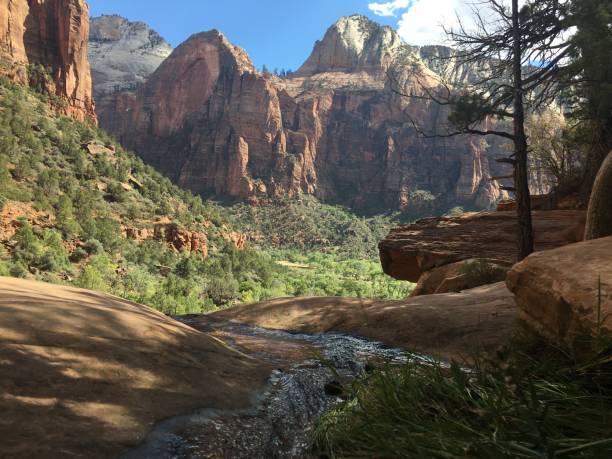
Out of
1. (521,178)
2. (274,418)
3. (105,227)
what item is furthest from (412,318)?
(105,227)

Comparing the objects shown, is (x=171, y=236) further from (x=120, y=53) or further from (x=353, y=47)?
(x=353, y=47)

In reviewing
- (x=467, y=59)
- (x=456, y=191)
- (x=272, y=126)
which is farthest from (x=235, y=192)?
(x=467, y=59)

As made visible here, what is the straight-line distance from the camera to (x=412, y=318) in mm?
5738

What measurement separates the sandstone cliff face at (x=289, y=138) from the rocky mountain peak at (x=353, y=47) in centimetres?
1194

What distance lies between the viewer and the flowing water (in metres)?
2.17

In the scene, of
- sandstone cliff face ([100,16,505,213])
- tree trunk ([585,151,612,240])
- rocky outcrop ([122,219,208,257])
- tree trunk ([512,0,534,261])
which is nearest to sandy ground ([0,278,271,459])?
tree trunk ([585,151,612,240])

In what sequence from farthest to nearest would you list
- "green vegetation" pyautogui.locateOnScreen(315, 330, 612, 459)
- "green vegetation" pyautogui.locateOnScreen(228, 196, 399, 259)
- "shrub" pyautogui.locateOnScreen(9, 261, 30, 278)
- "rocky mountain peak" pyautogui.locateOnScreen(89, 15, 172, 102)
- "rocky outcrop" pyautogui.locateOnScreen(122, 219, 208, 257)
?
"rocky mountain peak" pyautogui.locateOnScreen(89, 15, 172, 102)
"green vegetation" pyautogui.locateOnScreen(228, 196, 399, 259)
"rocky outcrop" pyautogui.locateOnScreen(122, 219, 208, 257)
"shrub" pyautogui.locateOnScreen(9, 261, 30, 278)
"green vegetation" pyautogui.locateOnScreen(315, 330, 612, 459)

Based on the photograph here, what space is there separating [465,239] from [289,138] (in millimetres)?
109758

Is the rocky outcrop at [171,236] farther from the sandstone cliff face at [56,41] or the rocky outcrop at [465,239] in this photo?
the rocky outcrop at [465,239]

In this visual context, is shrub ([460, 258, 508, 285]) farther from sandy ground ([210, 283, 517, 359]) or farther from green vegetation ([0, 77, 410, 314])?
green vegetation ([0, 77, 410, 314])

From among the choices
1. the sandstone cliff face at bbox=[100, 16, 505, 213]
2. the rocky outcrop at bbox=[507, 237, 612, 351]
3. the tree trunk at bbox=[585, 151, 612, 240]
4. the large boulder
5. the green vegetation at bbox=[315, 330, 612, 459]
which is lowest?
the large boulder

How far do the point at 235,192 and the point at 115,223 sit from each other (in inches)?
2609

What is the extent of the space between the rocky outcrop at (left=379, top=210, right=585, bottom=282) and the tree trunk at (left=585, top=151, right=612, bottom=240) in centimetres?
591

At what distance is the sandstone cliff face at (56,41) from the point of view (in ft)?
173
